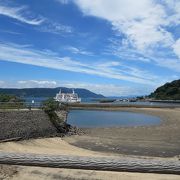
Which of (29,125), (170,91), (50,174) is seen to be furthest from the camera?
(170,91)

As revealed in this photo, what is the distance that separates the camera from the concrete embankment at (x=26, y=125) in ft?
95.1

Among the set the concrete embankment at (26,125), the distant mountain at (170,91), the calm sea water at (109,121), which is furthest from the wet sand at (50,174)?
the distant mountain at (170,91)

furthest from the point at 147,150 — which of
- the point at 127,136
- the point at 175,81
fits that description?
the point at 175,81

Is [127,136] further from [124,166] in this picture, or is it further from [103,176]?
[124,166]

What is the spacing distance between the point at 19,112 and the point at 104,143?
717 centimetres

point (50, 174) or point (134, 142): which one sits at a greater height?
point (50, 174)

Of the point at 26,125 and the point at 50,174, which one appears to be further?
the point at 26,125

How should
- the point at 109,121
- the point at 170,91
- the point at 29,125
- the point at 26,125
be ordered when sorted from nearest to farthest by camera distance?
the point at 26,125
the point at 29,125
the point at 109,121
the point at 170,91

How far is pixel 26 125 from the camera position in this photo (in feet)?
102

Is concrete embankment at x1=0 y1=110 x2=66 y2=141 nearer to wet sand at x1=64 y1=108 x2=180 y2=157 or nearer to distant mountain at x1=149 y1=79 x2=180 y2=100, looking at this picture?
wet sand at x1=64 y1=108 x2=180 y2=157

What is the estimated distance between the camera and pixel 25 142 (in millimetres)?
29016

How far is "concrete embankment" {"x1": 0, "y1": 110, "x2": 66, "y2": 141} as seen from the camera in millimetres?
28984

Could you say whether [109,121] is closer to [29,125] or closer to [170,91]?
[29,125]

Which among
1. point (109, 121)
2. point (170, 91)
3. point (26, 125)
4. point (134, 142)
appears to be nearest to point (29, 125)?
point (26, 125)
